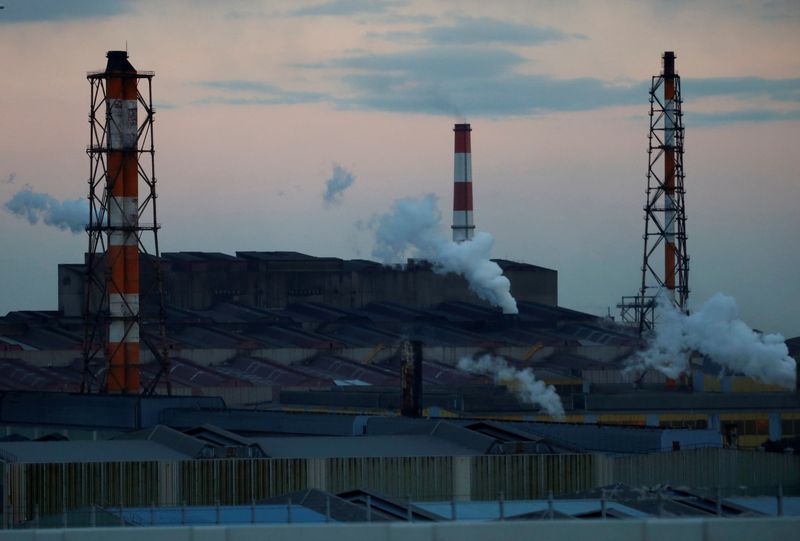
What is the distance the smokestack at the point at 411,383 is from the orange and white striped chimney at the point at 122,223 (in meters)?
10.4

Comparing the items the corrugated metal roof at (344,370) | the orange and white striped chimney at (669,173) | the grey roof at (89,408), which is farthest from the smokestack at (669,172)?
the grey roof at (89,408)

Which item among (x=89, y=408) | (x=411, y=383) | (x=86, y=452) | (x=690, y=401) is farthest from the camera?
(x=690, y=401)

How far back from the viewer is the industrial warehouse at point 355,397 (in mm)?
33094

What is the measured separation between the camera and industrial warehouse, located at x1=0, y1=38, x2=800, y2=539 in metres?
33.1

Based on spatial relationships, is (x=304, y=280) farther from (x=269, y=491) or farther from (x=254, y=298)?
(x=269, y=491)

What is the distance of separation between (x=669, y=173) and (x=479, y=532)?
57.2 m

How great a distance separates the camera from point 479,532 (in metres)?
15.6

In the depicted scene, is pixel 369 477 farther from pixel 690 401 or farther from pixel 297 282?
pixel 297 282

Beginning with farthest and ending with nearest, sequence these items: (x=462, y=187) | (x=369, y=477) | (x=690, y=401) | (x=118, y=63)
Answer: (x=462, y=187) < (x=690, y=401) < (x=118, y=63) < (x=369, y=477)

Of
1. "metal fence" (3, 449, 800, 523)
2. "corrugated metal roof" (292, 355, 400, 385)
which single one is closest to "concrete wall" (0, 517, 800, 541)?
"metal fence" (3, 449, 800, 523)

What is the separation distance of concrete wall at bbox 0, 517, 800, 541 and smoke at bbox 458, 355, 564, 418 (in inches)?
1710

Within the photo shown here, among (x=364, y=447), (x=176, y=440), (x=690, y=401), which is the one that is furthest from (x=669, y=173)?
(x=176, y=440)

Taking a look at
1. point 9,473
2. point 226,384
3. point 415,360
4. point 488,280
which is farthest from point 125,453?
point 488,280

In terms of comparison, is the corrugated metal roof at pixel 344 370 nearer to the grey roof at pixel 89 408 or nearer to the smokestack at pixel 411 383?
the smokestack at pixel 411 383
